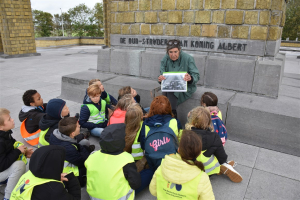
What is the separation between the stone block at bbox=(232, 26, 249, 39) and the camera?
187 inches

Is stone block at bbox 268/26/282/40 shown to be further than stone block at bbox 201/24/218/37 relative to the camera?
No

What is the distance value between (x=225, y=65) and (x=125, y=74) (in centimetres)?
264

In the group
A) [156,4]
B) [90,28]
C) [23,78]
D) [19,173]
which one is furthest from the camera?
[90,28]

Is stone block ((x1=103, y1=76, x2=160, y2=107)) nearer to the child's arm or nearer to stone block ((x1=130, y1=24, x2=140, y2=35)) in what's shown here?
stone block ((x1=130, y1=24, x2=140, y2=35))

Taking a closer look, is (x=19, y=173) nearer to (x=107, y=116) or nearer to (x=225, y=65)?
(x=107, y=116)

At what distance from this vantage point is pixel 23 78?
8711 mm

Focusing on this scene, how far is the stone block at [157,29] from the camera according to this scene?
18.7 ft

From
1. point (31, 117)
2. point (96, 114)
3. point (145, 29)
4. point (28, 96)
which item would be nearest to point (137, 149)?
point (96, 114)

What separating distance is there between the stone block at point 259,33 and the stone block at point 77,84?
3.48 metres

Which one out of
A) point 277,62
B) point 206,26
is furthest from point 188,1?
point 277,62

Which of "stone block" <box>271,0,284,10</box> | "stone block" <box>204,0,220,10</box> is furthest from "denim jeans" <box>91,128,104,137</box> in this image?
"stone block" <box>271,0,284,10</box>

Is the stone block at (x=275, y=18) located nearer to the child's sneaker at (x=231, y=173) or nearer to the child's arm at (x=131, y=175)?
the child's sneaker at (x=231, y=173)

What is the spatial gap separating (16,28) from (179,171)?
1584 cm

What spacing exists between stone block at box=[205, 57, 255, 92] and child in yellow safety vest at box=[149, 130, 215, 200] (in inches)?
122
